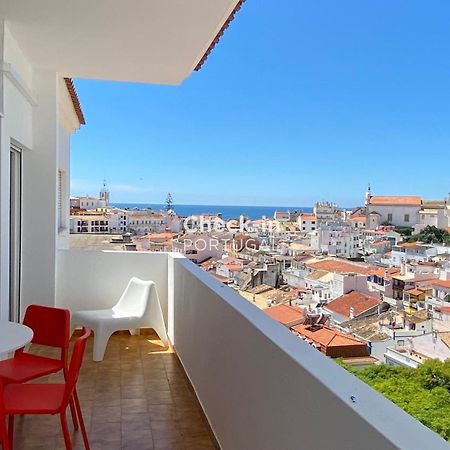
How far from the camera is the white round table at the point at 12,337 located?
2.22m

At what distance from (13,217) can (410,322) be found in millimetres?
3798

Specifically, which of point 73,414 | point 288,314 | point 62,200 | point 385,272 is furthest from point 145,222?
point 73,414

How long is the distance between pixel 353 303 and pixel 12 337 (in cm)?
419

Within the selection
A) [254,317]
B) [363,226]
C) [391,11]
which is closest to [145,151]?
[391,11]

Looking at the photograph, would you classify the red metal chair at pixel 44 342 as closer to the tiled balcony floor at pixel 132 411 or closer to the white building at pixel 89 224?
the tiled balcony floor at pixel 132 411

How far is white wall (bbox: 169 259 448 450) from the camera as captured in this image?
1201 millimetres

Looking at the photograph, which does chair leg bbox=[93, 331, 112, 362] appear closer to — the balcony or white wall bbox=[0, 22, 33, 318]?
the balcony

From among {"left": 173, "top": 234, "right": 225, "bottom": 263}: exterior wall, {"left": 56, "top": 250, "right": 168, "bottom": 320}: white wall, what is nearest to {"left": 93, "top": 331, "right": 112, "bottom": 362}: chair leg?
{"left": 56, "top": 250, "right": 168, "bottom": 320}: white wall

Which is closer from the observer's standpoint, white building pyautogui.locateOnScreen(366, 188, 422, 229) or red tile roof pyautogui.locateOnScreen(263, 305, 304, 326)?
red tile roof pyautogui.locateOnScreen(263, 305, 304, 326)

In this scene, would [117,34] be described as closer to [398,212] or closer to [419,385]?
[419,385]

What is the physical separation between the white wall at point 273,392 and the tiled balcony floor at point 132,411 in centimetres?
18

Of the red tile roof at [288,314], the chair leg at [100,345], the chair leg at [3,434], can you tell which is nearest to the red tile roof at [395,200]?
the red tile roof at [288,314]

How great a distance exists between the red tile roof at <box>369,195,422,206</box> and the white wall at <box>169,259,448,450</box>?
217 inches

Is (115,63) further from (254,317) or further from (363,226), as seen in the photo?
(363,226)
